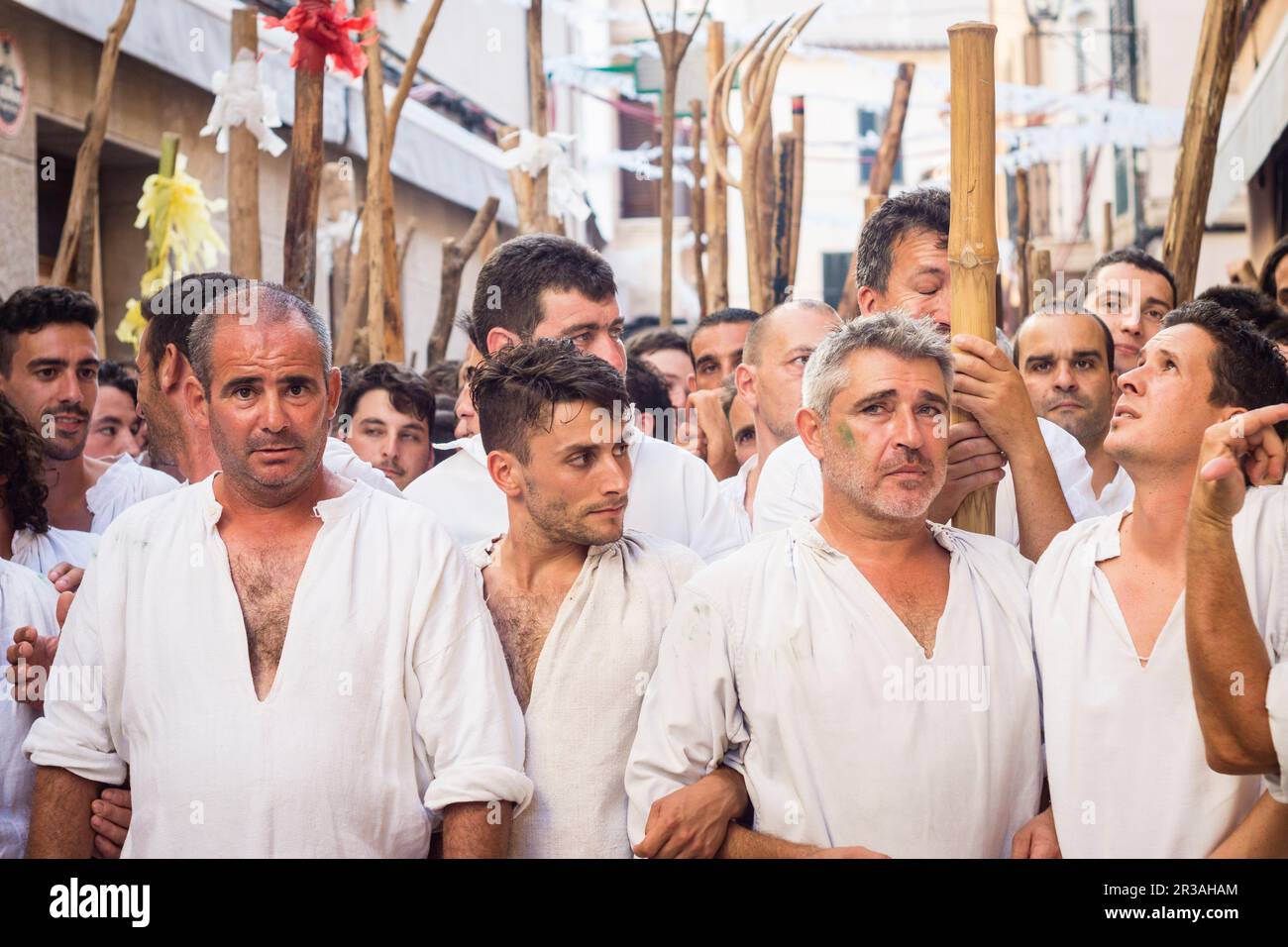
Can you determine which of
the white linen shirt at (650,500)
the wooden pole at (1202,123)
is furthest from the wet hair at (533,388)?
the wooden pole at (1202,123)

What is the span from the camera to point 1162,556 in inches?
121

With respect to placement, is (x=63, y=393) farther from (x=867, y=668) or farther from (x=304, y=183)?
(x=867, y=668)

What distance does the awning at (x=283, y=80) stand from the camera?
8.04 meters

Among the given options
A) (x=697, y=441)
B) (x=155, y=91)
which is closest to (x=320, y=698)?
(x=697, y=441)

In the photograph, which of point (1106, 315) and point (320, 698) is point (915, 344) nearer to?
point (320, 698)

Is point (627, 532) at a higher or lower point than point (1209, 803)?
higher

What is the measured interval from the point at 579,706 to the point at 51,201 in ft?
21.8

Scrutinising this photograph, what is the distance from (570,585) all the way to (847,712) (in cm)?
68

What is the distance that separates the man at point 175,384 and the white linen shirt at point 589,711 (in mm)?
867

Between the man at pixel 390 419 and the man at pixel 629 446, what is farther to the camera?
the man at pixel 390 419

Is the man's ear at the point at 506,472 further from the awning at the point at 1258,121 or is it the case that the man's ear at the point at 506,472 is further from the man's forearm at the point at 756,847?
the awning at the point at 1258,121

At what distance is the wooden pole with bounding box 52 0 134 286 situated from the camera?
18.7 feet

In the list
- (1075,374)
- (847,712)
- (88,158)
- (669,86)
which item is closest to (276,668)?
(847,712)
